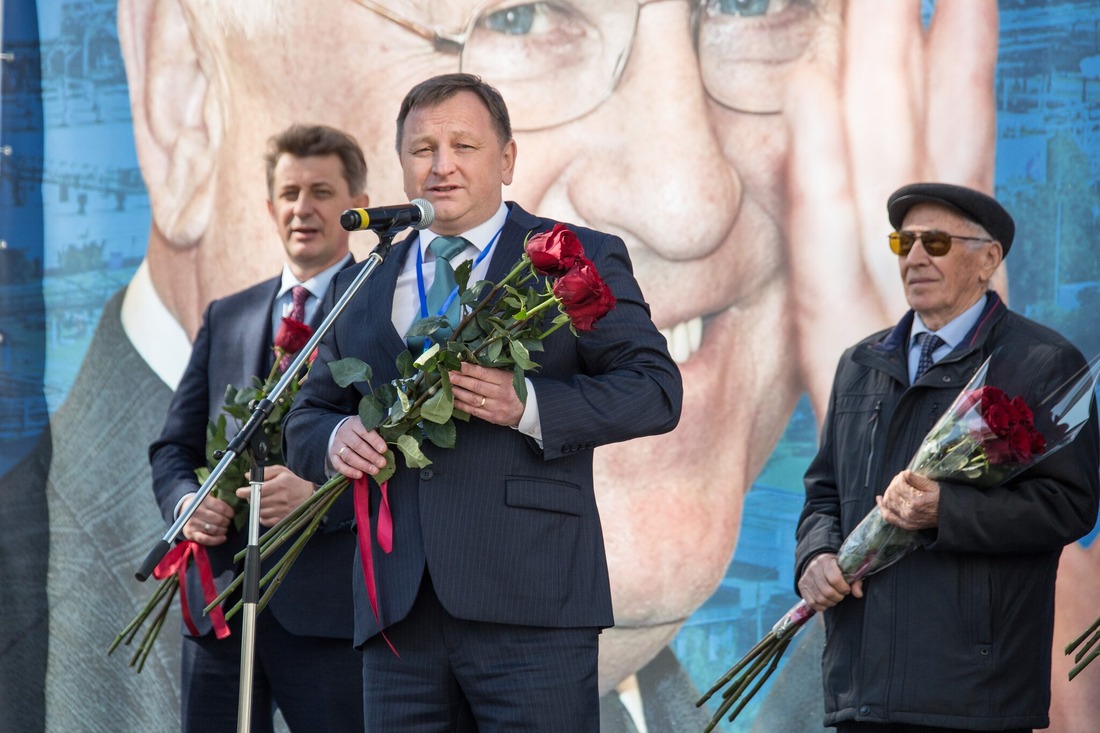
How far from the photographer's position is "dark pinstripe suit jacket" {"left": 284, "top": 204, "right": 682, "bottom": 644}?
2295mm

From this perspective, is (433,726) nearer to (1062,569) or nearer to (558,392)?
(558,392)

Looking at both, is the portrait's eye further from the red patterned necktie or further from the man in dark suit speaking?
the man in dark suit speaking

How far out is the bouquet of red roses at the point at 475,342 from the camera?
2.20 metres

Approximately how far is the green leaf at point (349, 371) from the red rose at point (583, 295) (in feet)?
1.32

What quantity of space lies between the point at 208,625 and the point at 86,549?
65.6 inches

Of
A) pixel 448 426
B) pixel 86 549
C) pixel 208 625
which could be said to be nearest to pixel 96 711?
pixel 86 549

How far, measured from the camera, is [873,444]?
302 centimetres

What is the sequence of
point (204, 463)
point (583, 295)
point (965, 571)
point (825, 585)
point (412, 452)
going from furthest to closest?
point (204, 463) → point (825, 585) → point (965, 571) → point (412, 452) → point (583, 295)

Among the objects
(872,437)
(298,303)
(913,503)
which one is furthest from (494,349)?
(298,303)

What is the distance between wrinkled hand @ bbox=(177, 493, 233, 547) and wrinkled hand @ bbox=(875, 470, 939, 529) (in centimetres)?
160

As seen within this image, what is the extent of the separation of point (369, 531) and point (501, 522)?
0.88ft

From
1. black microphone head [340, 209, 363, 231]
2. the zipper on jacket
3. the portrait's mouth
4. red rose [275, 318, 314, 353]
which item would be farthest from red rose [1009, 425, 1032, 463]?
the portrait's mouth

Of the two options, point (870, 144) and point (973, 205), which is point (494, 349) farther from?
point (870, 144)

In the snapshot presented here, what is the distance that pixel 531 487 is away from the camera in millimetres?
2336
